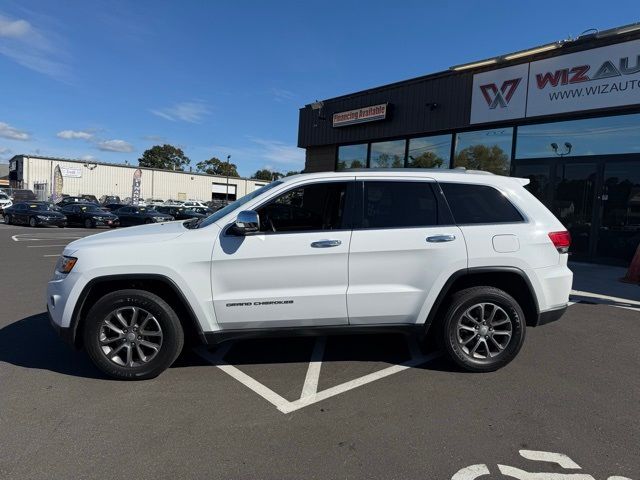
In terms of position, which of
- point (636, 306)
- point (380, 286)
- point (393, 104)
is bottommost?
point (636, 306)

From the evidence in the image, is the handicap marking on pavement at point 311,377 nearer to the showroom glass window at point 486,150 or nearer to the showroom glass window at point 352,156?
the showroom glass window at point 486,150

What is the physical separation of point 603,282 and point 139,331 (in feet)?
28.2

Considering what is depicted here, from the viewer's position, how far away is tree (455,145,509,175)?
512 inches

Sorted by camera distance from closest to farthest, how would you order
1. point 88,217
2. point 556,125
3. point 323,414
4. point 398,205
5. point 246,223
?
point 323,414 → point 246,223 → point 398,205 → point 556,125 → point 88,217

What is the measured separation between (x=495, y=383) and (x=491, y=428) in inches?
33.7

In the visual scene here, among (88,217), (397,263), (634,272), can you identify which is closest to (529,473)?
(397,263)

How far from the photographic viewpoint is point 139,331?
4094 mm

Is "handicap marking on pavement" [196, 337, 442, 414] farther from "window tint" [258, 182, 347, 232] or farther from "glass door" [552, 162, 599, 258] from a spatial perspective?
"glass door" [552, 162, 599, 258]

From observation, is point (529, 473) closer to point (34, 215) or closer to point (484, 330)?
point (484, 330)

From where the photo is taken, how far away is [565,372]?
177 inches

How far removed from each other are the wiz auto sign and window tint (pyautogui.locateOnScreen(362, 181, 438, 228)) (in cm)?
860

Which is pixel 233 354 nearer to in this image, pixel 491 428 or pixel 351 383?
pixel 351 383

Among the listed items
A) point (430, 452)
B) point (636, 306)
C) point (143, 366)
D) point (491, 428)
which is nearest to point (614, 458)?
point (491, 428)

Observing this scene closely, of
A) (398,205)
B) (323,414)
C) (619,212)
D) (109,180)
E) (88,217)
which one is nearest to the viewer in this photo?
(323,414)
